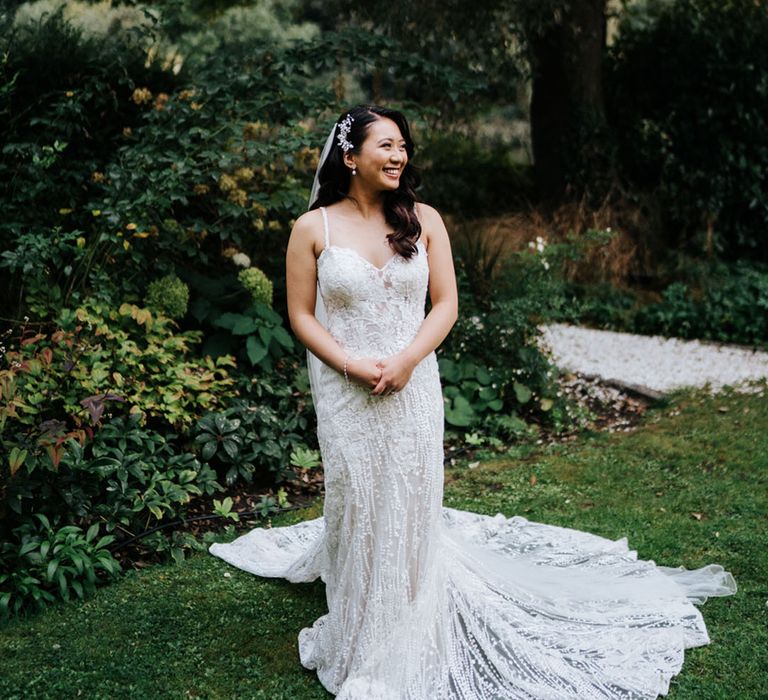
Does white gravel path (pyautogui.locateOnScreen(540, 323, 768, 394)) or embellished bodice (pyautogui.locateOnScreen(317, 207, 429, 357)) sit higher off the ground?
embellished bodice (pyautogui.locateOnScreen(317, 207, 429, 357))

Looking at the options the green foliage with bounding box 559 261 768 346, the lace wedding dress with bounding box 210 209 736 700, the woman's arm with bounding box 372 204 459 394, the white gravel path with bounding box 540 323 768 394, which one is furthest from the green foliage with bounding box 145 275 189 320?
the green foliage with bounding box 559 261 768 346

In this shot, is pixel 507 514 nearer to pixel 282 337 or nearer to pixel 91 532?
pixel 282 337

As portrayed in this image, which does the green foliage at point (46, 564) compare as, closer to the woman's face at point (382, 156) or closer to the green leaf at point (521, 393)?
the woman's face at point (382, 156)

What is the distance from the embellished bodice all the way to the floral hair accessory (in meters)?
0.26

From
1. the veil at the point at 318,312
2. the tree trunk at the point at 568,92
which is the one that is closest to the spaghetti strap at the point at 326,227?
the veil at the point at 318,312

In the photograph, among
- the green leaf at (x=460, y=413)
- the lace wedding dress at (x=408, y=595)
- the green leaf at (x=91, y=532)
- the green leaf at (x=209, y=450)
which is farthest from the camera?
the green leaf at (x=460, y=413)

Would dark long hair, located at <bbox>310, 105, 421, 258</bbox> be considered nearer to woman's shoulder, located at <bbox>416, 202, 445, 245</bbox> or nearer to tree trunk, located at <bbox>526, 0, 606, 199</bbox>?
woman's shoulder, located at <bbox>416, 202, 445, 245</bbox>

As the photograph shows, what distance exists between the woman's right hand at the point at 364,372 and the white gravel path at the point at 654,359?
159 inches

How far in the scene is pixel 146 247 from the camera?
5984 mm

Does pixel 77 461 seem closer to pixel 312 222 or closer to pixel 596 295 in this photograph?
pixel 312 222

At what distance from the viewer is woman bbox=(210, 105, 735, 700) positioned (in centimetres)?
A: 344

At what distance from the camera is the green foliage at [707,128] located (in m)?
11.2

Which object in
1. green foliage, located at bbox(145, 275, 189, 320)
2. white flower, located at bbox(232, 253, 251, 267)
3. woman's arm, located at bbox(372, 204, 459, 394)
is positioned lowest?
green foliage, located at bbox(145, 275, 189, 320)

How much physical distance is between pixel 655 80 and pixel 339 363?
9919 millimetres
